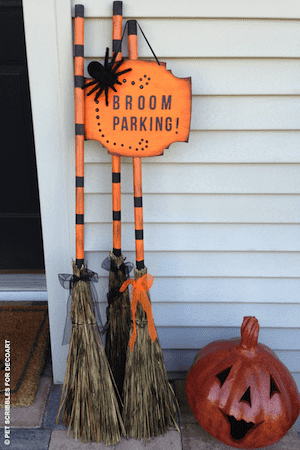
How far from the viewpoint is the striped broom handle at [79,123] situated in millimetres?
1193

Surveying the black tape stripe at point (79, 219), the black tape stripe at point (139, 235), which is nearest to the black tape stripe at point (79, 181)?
the black tape stripe at point (79, 219)

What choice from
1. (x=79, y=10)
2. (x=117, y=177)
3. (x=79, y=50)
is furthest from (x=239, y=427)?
(x=79, y=10)

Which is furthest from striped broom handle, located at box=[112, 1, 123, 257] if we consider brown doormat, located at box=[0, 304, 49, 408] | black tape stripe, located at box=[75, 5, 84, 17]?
brown doormat, located at box=[0, 304, 49, 408]

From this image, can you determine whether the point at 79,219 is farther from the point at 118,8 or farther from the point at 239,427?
the point at 239,427

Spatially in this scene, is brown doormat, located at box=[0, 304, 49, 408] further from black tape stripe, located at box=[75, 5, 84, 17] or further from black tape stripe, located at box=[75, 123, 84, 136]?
black tape stripe, located at box=[75, 5, 84, 17]

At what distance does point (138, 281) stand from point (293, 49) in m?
1.00

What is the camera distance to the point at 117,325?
58.5 inches

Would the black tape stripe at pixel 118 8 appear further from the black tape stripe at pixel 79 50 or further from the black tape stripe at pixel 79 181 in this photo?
the black tape stripe at pixel 79 181

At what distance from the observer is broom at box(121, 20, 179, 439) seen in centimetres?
132

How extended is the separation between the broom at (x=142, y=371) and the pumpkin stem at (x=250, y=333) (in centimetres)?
33

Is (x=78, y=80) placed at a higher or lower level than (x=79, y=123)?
higher

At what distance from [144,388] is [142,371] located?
66 mm

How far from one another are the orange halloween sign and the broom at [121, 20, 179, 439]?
9 centimetres

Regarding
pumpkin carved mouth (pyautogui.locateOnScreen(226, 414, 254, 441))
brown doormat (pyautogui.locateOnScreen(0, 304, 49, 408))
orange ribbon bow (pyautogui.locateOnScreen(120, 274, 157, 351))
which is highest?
orange ribbon bow (pyautogui.locateOnScreen(120, 274, 157, 351))
